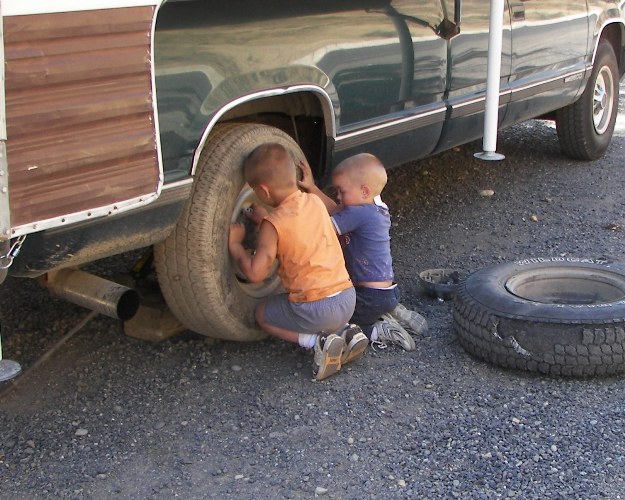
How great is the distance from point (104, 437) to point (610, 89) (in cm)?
516

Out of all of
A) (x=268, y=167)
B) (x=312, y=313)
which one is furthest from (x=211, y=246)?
(x=312, y=313)

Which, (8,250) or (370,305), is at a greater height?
(8,250)

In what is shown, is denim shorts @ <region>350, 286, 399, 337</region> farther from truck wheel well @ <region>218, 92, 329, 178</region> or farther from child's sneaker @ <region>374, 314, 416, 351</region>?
truck wheel well @ <region>218, 92, 329, 178</region>

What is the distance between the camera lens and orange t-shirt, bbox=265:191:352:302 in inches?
141

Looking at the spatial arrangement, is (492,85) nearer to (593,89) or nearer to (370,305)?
(370,305)

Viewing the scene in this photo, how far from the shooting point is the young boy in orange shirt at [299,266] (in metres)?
3.52

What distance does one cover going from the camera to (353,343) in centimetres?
359

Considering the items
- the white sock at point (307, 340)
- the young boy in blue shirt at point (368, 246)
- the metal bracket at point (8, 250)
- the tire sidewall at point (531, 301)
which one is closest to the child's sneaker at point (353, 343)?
the white sock at point (307, 340)

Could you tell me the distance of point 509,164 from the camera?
271 inches

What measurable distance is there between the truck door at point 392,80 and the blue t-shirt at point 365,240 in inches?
12.1

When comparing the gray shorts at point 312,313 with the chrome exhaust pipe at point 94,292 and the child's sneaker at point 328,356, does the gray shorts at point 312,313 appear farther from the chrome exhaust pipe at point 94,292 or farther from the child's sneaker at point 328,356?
the chrome exhaust pipe at point 94,292

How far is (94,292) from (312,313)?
84cm

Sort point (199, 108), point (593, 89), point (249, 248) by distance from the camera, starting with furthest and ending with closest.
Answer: point (593, 89) → point (249, 248) → point (199, 108)

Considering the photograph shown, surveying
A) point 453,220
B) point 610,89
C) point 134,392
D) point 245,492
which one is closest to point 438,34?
point 453,220
